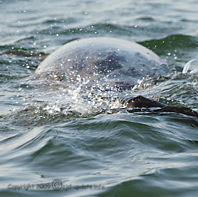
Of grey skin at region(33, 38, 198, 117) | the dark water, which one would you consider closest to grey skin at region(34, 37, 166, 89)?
grey skin at region(33, 38, 198, 117)

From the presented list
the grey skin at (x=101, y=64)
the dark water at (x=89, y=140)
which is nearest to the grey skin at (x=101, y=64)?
the grey skin at (x=101, y=64)

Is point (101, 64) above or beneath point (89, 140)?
above

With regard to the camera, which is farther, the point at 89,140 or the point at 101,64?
the point at 101,64

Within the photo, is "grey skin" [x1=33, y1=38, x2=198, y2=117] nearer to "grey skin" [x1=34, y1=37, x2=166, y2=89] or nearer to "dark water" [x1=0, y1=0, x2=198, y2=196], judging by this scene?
"grey skin" [x1=34, y1=37, x2=166, y2=89]

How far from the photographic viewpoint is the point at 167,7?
495 inches

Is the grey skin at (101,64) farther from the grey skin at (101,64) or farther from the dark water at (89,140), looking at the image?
the dark water at (89,140)

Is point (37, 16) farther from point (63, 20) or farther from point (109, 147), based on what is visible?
point (109, 147)

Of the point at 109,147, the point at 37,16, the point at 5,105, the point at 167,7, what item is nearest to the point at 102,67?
the point at 5,105

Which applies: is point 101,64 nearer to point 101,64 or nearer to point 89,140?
point 101,64

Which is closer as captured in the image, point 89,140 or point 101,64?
point 89,140

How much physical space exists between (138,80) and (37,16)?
6.88 metres

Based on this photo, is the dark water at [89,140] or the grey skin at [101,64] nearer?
the dark water at [89,140]

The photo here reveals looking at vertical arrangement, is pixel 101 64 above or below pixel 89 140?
above

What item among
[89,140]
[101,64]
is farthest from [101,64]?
[89,140]
